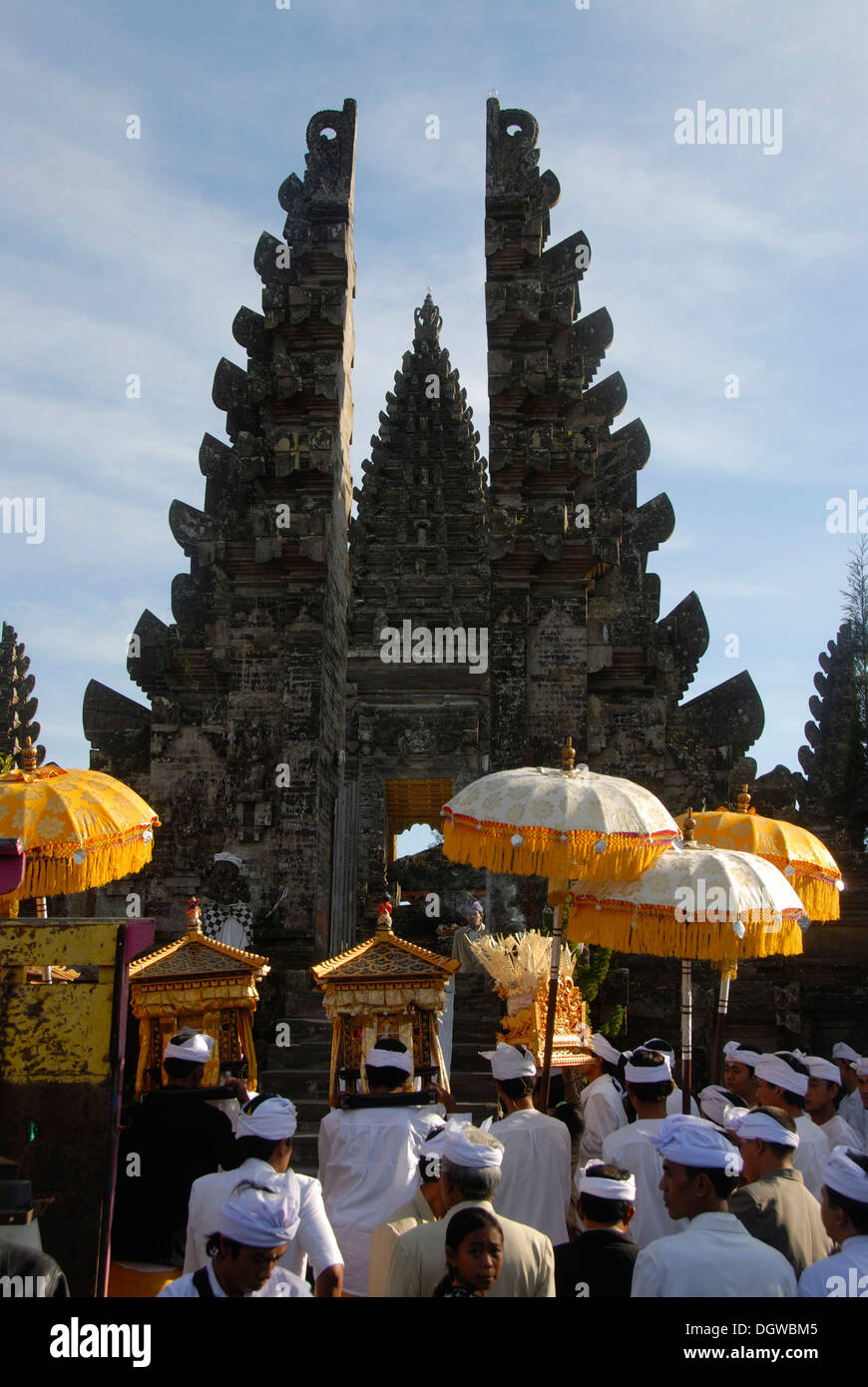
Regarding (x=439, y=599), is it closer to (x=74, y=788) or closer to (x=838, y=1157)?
(x=74, y=788)

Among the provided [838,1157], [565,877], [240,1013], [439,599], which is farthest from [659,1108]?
[439,599]

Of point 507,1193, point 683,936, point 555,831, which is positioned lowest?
point 507,1193

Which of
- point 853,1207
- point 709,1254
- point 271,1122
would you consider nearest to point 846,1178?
point 853,1207

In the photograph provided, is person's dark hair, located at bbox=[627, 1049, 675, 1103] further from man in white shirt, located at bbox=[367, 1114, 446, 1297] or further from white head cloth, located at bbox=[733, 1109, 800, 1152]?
man in white shirt, located at bbox=[367, 1114, 446, 1297]

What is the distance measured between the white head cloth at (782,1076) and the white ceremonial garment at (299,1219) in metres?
2.84

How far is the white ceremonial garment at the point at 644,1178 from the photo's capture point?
18.7 feet

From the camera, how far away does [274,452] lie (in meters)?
17.6

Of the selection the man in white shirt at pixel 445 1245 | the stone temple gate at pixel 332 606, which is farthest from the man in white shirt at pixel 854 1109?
the stone temple gate at pixel 332 606

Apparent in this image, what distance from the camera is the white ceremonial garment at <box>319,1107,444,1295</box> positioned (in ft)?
19.0

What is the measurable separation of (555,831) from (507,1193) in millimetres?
1948

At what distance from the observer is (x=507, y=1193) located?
6148 millimetres

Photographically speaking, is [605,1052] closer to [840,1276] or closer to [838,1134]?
[838,1134]

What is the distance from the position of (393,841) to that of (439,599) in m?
5.62

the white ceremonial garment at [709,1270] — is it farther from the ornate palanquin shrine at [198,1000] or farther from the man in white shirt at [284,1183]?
the ornate palanquin shrine at [198,1000]
